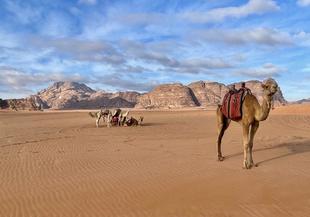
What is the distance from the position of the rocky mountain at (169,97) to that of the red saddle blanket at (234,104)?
11298 cm

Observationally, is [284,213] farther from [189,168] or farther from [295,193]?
[189,168]

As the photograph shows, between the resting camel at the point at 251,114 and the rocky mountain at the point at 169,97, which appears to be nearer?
the resting camel at the point at 251,114

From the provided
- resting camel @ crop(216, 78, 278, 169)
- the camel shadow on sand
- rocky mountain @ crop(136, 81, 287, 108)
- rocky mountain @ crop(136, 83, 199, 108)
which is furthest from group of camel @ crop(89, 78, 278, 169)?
rocky mountain @ crop(136, 83, 199, 108)

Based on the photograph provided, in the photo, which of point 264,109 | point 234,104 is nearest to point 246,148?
point 264,109

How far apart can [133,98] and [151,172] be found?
159m

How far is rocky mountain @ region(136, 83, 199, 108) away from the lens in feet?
422

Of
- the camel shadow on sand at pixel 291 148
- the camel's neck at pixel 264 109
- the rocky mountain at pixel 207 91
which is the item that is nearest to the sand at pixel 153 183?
the camel shadow on sand at pixel 291 148

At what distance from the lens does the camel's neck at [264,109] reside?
412 inches

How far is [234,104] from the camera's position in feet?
38.0

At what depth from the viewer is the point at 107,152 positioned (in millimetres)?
14805

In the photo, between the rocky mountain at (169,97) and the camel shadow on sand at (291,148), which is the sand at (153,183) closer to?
the camel shadow on sand at (291,148)

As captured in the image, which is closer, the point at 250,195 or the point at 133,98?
the point at 250,195

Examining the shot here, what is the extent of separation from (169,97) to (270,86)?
12409cm

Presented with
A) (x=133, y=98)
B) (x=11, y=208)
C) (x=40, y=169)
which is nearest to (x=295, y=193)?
(x=11, y=208)
